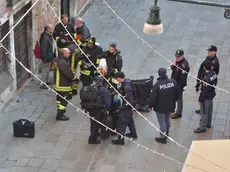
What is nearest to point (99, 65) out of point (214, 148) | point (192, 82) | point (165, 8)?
point (192, 82)

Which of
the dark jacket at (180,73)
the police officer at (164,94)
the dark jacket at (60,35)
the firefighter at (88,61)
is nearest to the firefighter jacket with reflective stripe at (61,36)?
the dark jacket at (60,35)

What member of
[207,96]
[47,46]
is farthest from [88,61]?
[207,96]

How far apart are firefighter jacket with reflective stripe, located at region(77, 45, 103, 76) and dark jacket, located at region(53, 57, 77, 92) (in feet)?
3.37

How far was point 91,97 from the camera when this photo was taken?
38.1 feet

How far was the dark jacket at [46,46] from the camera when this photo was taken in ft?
46.5

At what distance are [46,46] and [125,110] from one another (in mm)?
3247

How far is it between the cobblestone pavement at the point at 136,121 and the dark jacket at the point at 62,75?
2.98 ft

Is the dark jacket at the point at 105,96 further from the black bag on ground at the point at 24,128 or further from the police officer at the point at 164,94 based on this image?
the black bag on ground at the point at 24,128

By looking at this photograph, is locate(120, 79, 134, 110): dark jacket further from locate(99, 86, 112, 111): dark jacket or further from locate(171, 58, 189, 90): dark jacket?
locate(171, 58, 189, 90): dark jacket

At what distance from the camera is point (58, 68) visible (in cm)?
1261

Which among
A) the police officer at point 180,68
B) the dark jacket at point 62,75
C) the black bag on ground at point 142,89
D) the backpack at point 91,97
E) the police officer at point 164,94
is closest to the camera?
the backpack at point 91,97

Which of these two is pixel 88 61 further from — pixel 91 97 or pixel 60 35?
pixel 91 97

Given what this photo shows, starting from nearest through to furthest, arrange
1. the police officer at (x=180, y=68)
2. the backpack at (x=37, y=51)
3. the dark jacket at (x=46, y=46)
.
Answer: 1. the police officer at (x=180, y=68)
2. the dark jacket at (x=46, y=46)
3. the backpack at (x=37, y=51)

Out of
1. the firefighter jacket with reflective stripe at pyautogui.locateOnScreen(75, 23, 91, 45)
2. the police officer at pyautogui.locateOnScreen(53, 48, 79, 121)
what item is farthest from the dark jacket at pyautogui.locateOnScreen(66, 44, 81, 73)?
the police officer at pyautogui.locateOnScreen(53, 48, 79, 121)
